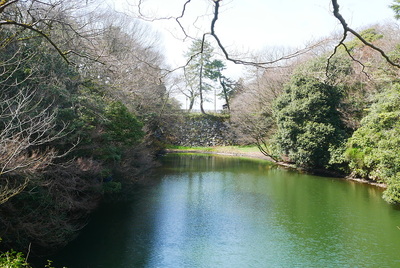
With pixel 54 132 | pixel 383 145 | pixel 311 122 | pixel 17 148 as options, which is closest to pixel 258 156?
pixel 311 122

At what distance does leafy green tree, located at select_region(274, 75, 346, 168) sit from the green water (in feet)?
7.16

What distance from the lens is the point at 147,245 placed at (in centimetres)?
727

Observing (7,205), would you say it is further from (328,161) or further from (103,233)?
(328,161)

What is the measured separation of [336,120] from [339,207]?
6.92 m

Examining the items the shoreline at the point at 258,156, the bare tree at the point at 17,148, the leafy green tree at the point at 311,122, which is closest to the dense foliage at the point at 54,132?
the bare tree at the point at 17,148

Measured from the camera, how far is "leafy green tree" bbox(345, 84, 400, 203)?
10.4 meters

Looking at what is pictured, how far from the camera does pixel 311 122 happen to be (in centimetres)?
1619

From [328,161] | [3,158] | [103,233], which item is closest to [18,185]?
[3,158]

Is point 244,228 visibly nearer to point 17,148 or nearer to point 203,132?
point 17,148

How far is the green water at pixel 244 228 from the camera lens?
6625 millimetres

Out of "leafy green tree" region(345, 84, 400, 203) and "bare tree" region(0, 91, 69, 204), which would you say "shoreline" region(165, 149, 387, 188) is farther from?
"bare tree" region(0, 91, 69, 204)

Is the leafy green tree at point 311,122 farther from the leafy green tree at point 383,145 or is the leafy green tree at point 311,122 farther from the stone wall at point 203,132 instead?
the stone wall at point 203,132

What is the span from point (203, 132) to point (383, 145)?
62.8ft

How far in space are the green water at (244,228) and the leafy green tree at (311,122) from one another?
218 cm
